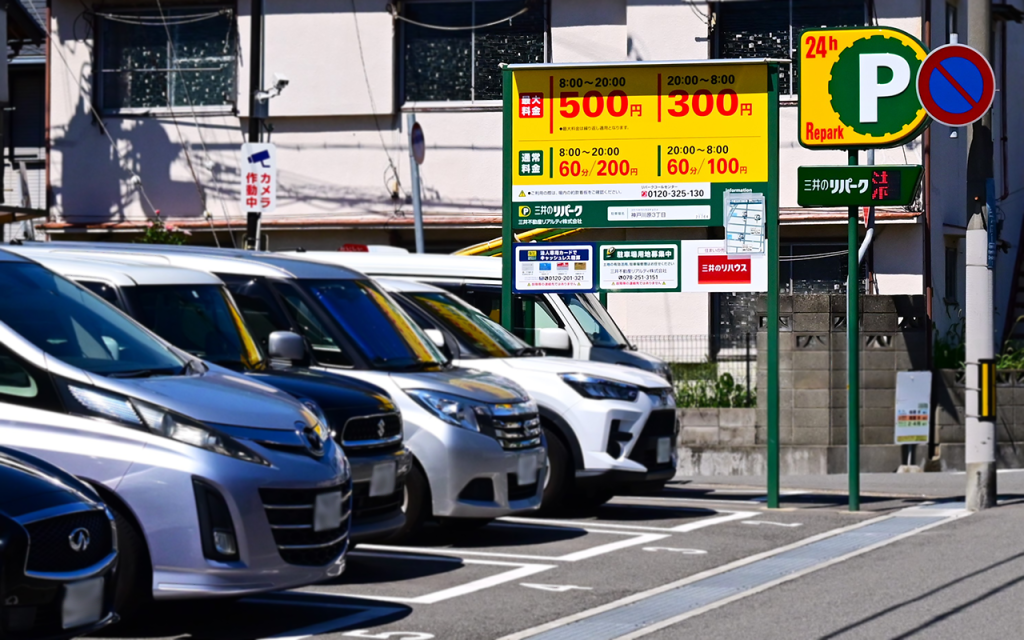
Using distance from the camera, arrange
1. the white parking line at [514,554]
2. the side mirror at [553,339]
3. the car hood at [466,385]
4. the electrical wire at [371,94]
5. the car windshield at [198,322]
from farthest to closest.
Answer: the electrical wire at [371,94]
the side mirror at [553,339]
the white parking line at [514,554]
the car hood at [466,385]
the car windshield at [198,322]

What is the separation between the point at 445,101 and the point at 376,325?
13804 mm

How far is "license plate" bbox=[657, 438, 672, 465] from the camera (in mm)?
12070

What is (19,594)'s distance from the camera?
4.69 metres

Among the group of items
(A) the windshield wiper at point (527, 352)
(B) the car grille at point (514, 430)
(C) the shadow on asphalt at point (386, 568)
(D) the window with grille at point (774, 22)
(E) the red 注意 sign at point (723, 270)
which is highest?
(D) the window with grille at point (774, 22)

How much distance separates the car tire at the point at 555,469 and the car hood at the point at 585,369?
20.0 inches

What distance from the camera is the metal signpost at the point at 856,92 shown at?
13125 mm

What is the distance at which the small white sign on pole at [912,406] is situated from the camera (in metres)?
15.8

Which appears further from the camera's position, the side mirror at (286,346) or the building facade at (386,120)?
the building facade at (386,120)

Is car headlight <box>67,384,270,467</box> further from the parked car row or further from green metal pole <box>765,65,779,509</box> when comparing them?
green metal pole <box>765,65,779,509</box>

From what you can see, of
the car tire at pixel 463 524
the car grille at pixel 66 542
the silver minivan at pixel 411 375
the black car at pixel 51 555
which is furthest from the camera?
the car tire at pixel 463 524

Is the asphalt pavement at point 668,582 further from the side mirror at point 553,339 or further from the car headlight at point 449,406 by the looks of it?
the side mirror at point 553,339

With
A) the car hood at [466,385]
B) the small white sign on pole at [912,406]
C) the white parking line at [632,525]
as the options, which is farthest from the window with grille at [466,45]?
the car hood at [466,385]

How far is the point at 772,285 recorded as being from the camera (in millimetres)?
13305

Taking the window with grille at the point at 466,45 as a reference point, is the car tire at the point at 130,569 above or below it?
below
